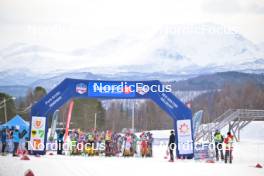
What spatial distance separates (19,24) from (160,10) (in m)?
3.74

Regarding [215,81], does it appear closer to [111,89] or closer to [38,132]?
[111,89]

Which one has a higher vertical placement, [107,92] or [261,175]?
[107,92]

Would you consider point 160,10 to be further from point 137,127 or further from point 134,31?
point 137,127

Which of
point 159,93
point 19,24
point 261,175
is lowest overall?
point 261,175

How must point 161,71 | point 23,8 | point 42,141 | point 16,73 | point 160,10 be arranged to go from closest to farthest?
point 23,8 < point 160,10 < point 42,141 < point 16,73 < point 161,71

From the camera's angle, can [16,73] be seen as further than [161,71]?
No

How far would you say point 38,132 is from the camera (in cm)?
1783

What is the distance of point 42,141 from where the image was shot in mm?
17812

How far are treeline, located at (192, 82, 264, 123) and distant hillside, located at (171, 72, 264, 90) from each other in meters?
0.29

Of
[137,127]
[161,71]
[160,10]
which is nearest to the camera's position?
[160,10]

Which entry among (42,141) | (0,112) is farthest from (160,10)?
(0,112)

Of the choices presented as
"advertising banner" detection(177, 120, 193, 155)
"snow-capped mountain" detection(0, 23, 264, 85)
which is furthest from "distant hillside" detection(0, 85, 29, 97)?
"advertising banner" detection(177, 120, 193, 155)

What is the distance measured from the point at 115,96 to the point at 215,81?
62.5ft

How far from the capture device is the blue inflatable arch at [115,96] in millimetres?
17641
